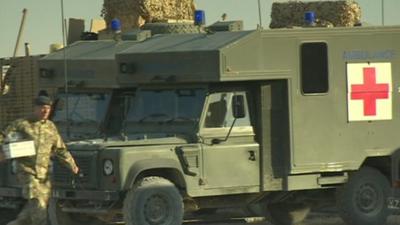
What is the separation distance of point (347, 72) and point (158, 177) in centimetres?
284

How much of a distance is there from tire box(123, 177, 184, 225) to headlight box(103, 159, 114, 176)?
303 mm

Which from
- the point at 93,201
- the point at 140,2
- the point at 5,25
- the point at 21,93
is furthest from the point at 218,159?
the point at 5,25

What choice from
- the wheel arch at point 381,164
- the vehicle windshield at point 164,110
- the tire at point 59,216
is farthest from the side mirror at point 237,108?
the tire at point 59,216

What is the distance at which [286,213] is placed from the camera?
503 inches

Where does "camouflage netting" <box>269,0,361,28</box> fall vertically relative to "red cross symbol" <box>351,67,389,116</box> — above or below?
above

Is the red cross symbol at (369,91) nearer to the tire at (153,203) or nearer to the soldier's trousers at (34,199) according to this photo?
the tire at (153,203)

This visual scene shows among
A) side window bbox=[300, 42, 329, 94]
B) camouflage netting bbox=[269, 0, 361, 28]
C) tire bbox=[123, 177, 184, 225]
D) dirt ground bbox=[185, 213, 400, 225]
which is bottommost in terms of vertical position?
dirt ground bbox=[185, 213, 400, 225]

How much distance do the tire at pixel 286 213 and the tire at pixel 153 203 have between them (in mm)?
2267

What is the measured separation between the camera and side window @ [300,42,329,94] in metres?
11.8

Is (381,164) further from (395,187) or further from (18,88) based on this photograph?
(18,88)

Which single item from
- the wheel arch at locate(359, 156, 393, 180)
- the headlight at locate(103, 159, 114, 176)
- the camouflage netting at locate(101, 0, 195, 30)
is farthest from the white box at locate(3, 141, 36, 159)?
the camouflage netting at locate(101, 0, 195, 30)

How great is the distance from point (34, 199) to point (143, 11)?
6331 mm

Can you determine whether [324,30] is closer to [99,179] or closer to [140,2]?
[99,179]

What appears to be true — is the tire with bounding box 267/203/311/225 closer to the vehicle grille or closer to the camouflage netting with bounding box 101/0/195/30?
the vehicle grille
